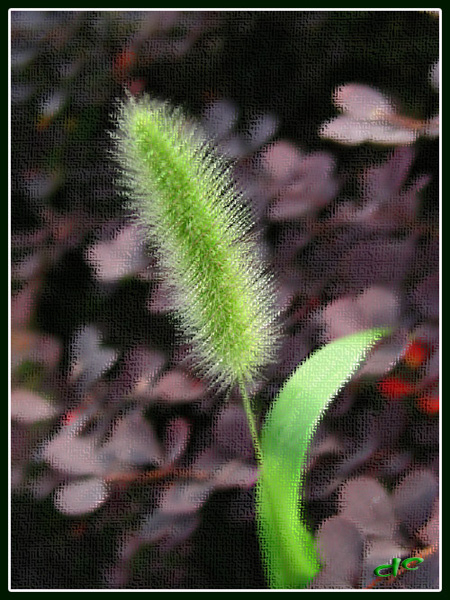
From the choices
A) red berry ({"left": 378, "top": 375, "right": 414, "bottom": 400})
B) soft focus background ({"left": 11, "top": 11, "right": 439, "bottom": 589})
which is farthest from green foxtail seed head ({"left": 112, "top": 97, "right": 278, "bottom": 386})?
red berry ({"left": 378, "top": 375, "right": 414, "bottom": 400})

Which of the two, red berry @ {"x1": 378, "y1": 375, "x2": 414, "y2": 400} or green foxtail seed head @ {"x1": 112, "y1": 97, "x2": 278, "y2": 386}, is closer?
green foxtail seed head @ {"x1": 112, "y1": 97, "x2": 278, "y2": 386}

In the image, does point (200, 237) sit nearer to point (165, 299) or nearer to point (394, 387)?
point (165, 299)

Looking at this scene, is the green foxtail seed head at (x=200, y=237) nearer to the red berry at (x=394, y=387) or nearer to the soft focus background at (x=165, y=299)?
the soft focus background at (x=165, y=299)

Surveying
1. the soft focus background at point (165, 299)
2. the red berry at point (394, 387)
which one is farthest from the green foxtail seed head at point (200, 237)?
the red berry at point (394, 387)

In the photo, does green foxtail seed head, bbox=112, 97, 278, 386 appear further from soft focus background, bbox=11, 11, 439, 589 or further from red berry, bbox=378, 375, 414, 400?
red berry, bbox=378, 375, 414, 400

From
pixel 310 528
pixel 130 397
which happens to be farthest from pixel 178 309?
pixel 310 528
